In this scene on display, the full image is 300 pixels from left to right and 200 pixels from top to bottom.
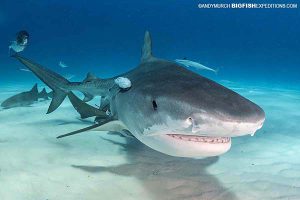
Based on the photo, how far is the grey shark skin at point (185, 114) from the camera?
2285 mm

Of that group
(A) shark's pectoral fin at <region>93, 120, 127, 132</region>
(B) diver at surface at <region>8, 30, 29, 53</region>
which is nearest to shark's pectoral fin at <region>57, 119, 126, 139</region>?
(A) shark's pectoral fin at <region>93, 120, 127, 132</region>

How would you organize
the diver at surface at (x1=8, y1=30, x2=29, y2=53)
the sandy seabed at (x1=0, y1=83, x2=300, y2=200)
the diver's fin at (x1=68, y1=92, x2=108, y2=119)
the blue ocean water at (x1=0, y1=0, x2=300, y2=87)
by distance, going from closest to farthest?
the sandy seabed at (x1=0, y1=83, x2=300, y2=200) → the diver's fin at (x1=68, y1=92, x2=108, y2=119) → the diver at surface at (x1=8, y1=30, x2=29, y2=53) → the blue ocean water at (x1=0, y1=0, x2=300, y2=87)

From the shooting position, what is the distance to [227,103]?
2.46 metres

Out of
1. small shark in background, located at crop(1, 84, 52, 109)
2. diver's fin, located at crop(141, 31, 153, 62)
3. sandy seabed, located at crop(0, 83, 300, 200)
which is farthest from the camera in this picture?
small shark in background, located at crop(1, 84, 52, 109)

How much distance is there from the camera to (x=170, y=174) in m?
3.85

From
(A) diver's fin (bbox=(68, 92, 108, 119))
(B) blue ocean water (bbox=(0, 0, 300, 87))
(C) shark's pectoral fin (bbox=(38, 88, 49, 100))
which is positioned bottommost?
(A) diver's fin (bbox=(68, 92, 108, 119))

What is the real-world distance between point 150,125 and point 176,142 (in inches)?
13.3

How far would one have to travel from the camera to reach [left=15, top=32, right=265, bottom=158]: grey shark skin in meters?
2.29

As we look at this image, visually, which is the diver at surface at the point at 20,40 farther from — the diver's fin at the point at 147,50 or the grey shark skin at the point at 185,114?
the grey shark skin at the point at 185,114

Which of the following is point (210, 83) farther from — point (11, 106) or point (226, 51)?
point (226, 51)

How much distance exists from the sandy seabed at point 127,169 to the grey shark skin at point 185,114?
674 millimetres

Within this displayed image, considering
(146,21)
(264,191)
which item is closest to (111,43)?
(146,21)

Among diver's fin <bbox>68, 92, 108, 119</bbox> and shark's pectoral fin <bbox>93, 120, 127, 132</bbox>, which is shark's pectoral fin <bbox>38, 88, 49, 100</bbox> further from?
shark's pectoral fin <bbox>93, 120, 127, 132</bbox>

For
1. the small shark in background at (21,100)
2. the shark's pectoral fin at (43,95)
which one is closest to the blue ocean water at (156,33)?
the shark's pectoral fin at (43,95)
